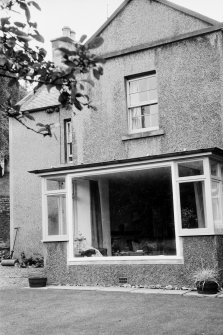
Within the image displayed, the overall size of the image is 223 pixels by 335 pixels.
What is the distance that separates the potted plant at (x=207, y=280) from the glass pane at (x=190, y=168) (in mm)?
2315

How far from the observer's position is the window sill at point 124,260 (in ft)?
37.7

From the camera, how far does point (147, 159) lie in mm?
12094

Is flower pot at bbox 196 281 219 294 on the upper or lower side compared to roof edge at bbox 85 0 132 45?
lower

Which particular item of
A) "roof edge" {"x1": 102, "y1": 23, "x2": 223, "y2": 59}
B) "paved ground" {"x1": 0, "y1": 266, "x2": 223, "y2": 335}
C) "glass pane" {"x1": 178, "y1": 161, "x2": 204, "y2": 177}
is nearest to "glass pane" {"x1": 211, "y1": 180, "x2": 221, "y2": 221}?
"glass pane" {"x1": 178, "y1": 161, "x2": 204, "y2": 177}

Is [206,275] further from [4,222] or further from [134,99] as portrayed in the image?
[4,222]

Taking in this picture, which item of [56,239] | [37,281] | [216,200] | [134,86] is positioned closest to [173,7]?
[134,86]

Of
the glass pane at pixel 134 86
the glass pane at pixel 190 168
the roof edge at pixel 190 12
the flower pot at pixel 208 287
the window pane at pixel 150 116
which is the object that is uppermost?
the roof edge at pixel 190 12

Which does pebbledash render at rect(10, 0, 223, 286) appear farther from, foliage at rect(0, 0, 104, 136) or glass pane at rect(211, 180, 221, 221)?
foliage at rect(0, 0, 104, 136)

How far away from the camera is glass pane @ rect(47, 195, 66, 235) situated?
13.5 meters

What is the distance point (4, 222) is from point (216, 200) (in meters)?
16.1

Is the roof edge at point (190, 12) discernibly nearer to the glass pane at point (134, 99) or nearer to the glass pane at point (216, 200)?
the glass pane at point (134, 99)

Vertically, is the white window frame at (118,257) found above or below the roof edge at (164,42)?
below

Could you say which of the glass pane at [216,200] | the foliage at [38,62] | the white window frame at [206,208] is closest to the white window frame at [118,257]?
the white window frame at [206,208]

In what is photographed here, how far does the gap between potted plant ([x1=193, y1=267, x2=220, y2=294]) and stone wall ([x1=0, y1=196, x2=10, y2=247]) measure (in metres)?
14.9
